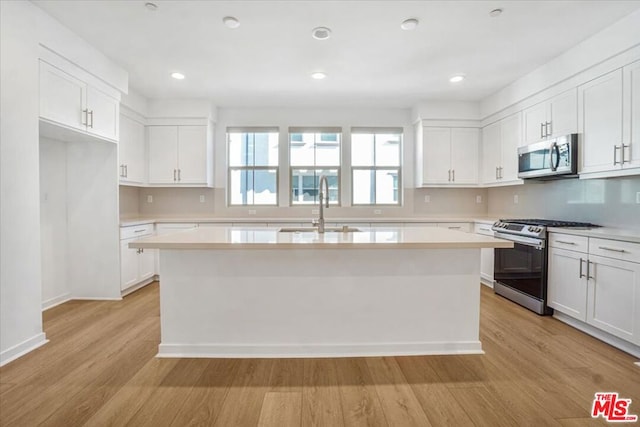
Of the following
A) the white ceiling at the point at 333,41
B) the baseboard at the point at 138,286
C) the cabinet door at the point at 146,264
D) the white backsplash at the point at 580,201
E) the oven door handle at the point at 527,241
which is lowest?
the baseboard at the point at 138,286

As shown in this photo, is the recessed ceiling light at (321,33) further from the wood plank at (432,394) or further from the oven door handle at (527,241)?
the oven door handle at (527,241)

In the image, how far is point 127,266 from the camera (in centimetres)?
381

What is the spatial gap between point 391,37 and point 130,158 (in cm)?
358

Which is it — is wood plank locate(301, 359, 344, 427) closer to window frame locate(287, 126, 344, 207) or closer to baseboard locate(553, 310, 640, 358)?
baseboard locate(553, 310, 640, 358)

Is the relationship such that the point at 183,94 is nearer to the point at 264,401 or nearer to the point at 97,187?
the point at 97,187

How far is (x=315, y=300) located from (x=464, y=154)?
3681 mm

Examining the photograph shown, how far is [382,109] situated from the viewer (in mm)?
5059

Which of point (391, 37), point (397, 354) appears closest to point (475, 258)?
point (397, 354)

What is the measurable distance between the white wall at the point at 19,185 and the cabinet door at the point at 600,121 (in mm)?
4726

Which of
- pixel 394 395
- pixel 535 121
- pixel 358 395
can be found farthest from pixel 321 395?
pixel 535 121

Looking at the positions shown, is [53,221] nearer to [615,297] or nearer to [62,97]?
[62,97]

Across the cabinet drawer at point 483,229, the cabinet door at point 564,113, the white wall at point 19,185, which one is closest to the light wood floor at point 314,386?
the white wall at point 19,185

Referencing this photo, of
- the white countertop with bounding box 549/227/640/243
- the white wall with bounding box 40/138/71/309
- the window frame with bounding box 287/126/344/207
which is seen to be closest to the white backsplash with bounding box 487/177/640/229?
the white countertop with bounding box 549/227/640/243

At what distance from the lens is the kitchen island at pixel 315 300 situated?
7.25 feet
